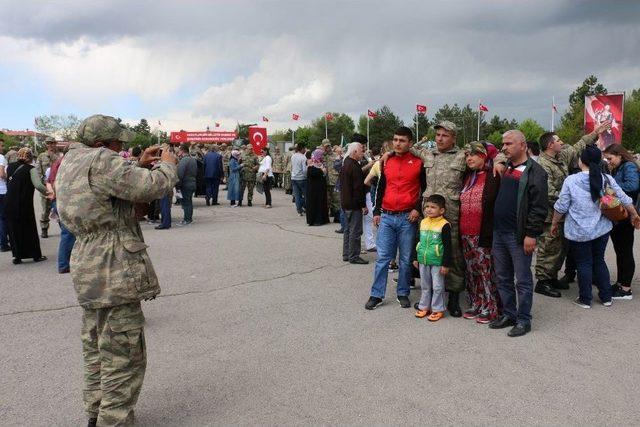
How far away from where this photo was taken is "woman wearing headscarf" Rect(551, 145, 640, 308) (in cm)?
535

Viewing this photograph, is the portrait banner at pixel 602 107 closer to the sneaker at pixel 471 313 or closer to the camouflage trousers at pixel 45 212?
the sneaker at pixel 471 313

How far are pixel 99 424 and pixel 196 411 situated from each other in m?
0.63

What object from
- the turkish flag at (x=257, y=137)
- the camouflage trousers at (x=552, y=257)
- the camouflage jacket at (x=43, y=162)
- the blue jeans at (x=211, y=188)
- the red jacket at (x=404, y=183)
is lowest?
the camouflage trousers at (x=552, y=257)

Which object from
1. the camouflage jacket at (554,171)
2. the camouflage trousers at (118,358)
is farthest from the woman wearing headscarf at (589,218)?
the camouflage trousers at (118,358)

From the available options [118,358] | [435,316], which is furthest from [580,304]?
[118,358]

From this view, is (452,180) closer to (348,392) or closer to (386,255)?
(386,255)

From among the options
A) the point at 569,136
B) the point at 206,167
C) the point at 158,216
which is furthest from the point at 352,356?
the point at 569,136

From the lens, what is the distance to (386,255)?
17.9ft

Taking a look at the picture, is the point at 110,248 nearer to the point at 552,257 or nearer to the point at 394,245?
the point at 394,245

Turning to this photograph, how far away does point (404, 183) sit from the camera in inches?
211

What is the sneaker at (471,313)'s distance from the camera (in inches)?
203

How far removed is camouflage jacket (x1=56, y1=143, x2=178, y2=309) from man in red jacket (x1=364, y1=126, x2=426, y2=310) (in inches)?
117

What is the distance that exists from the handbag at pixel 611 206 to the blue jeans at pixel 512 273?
140 cm

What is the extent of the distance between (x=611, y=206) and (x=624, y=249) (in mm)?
1006
